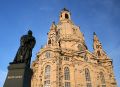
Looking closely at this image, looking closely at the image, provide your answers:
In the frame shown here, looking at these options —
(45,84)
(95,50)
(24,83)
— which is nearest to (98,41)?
(95,50)

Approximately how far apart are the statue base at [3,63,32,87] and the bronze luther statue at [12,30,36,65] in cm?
42

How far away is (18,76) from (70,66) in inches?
1591

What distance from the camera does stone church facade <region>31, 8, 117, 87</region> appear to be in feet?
151

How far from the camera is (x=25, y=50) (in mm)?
10938

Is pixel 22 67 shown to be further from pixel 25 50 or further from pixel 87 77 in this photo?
pixel 87 77

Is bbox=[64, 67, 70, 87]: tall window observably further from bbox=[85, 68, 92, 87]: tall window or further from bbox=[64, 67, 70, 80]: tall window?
bbox=[85, 68, 92, 87]: tall window

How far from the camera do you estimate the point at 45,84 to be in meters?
44.5

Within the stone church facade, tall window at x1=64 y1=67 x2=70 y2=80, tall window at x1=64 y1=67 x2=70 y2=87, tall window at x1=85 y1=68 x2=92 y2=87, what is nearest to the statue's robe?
the stone church facade

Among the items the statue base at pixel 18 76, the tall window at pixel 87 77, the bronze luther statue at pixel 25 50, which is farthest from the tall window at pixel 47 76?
the statue base at pixel 18 76

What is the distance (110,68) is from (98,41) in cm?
1155

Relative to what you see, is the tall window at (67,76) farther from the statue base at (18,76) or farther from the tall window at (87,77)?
the statue base at (18,76)

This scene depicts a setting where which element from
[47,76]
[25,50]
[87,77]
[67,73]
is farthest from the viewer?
[87,77]

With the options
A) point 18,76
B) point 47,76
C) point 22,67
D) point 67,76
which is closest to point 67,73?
point 67,76

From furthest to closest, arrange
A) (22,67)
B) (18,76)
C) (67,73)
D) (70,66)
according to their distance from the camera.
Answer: (70,66)
(67,73)
(22,67)
(18,76)
